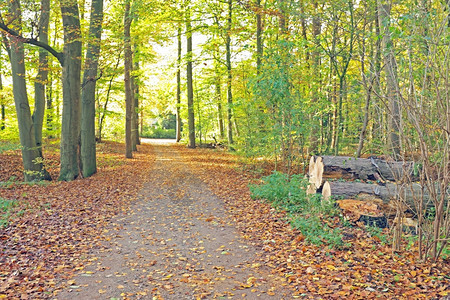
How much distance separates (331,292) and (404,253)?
1.66 metres

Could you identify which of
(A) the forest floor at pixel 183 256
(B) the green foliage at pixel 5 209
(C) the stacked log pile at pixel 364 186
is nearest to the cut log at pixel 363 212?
(C) the stacked log pile at pixel 364 186

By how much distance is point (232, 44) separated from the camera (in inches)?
779

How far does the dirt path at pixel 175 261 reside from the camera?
181 inches

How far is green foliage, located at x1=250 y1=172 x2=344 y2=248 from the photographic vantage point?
5980 mm

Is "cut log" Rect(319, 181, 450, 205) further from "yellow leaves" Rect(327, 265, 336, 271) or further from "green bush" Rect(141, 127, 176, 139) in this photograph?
"green bush" Rect(141, 127, 176, 139)

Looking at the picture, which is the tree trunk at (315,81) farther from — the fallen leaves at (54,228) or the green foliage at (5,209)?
the green foliage at (5,209)

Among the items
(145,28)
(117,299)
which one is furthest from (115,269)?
(145,28)

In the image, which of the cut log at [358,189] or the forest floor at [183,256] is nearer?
the forest floor at [183,256]

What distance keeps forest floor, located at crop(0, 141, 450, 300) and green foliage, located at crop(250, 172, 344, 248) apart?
204 mm

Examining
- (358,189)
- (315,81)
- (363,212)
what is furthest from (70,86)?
(363,212)

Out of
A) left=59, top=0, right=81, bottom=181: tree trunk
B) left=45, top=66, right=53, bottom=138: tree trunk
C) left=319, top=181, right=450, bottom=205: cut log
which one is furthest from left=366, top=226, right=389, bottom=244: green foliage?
left=45, top=66, right=53, bottom=138: tree trunk

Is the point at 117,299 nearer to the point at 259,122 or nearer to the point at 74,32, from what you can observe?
the point at 259,122

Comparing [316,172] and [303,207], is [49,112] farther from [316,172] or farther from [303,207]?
[303,207]

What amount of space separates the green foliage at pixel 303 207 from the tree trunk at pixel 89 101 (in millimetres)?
6874
